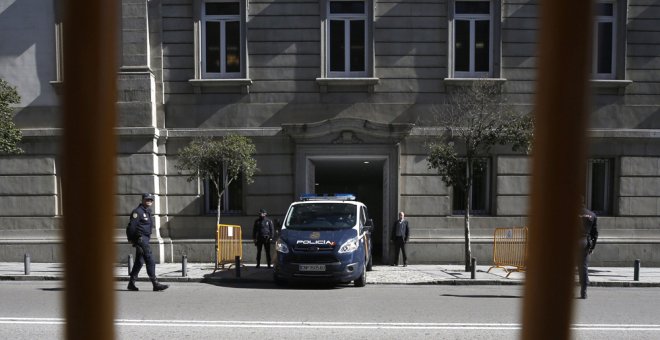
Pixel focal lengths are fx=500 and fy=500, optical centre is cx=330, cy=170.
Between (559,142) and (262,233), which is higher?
(559,142)

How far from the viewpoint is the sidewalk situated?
12.7 meters

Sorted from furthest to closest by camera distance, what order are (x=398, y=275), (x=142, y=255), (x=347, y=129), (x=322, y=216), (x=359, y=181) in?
(x=359, y=181) → (x=347, y=129) → (x=398, y=275) → (x=322, y=216) → (x=142, y=255)

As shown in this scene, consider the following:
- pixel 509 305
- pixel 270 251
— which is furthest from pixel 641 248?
pixel 270 251

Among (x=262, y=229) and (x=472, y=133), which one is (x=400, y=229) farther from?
(x=262, y=229)

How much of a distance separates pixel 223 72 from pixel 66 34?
16523 millimetres

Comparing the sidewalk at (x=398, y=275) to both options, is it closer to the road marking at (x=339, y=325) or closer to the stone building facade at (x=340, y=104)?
the stone building facade at (x=340, y=104)

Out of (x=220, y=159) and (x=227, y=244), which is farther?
(x=227, y=244)

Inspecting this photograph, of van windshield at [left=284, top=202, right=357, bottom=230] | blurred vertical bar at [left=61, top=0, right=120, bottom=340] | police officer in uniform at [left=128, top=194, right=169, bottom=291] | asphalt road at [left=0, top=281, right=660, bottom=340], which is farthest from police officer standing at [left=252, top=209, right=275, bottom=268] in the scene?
blurred vertical bar at [left=61, top=0, right=120, bottom=340]

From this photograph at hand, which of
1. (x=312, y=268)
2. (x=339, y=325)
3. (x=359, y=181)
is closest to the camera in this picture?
(x=339, y=325)

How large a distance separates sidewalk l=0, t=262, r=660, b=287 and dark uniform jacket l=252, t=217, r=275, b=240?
3.28 ft

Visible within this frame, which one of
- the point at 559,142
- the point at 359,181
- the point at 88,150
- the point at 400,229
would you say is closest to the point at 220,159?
the point at 400,229

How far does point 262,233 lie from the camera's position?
15.1 metres

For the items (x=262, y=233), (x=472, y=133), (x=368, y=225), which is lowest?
(x=262, y=233)

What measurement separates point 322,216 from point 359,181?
1004cm
